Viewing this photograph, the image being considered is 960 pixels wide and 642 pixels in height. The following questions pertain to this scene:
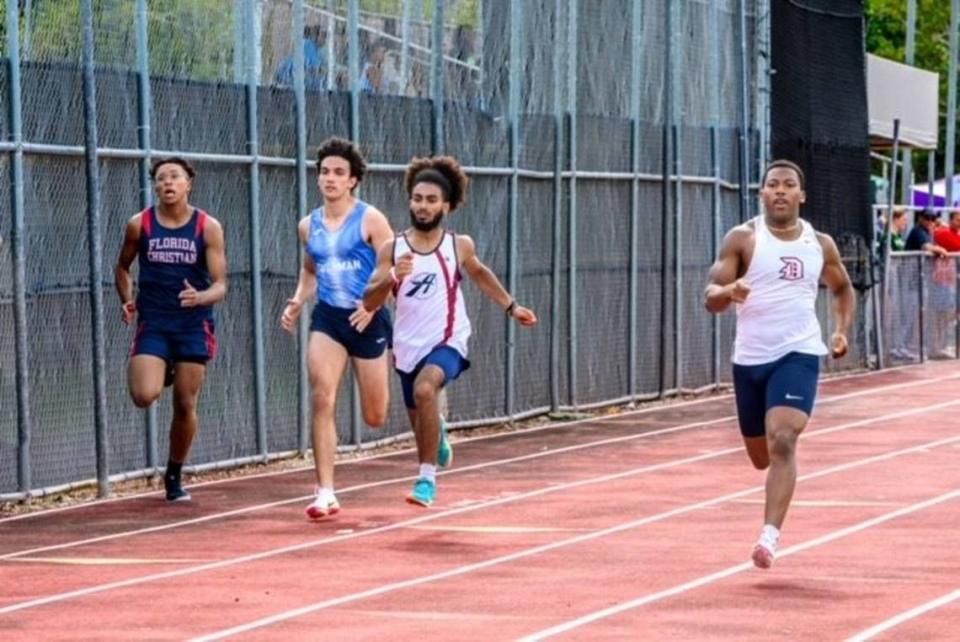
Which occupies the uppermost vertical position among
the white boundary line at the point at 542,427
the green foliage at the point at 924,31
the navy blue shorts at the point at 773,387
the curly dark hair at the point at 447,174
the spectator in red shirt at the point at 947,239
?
the green foliage at the point at 924,31

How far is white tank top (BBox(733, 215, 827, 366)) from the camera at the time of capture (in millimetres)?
12516

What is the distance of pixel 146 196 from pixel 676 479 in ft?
12.8

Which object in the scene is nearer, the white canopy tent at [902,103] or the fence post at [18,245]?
the fence post at [18,245]

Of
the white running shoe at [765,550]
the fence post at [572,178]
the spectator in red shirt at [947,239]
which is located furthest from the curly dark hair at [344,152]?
the spectator in red shirt at [947,239]

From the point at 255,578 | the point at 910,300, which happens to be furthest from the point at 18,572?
the point at 910,300

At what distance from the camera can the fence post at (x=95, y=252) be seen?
15.7 meters

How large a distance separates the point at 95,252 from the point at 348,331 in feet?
6.53

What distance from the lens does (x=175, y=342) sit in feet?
50.3

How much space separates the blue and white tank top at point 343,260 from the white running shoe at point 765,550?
3678 mm

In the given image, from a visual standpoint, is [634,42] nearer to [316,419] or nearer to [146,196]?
[146,196]

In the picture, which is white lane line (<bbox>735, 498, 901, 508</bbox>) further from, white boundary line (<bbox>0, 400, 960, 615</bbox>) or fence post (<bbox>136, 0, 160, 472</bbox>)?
fence post (<bbox>136, 0, 160, 472</bbox>)

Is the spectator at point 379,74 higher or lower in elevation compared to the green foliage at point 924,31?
lower

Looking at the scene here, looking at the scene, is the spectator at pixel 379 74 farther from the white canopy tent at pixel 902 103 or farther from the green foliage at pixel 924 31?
the green foliage at pixel 924 31

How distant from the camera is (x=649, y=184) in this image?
2508 centimetres
